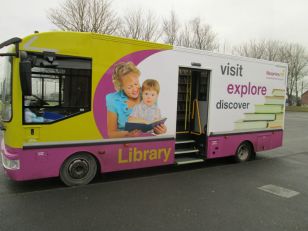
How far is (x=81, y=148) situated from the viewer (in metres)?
5.95

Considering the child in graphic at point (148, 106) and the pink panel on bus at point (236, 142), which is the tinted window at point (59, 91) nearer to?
the child in graphic at point (148, 106)

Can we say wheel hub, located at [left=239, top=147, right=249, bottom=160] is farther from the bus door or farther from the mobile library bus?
the bus door

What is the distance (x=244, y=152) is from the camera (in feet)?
29.9

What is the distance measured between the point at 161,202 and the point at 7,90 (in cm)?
351

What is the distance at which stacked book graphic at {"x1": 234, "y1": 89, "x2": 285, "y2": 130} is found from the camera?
8766 millimetres

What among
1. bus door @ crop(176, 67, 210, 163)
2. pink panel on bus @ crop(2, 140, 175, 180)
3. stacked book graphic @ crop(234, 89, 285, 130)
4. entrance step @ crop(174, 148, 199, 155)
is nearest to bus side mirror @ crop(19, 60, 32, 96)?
pink panel on bus @ crop(2, 140, 175, 180)

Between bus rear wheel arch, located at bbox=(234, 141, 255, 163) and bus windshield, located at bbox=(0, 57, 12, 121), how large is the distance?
6090 mm

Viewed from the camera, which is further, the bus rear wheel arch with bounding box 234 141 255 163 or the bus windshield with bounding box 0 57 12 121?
the bus rear wheel arch with bounding box 234 141 255 163

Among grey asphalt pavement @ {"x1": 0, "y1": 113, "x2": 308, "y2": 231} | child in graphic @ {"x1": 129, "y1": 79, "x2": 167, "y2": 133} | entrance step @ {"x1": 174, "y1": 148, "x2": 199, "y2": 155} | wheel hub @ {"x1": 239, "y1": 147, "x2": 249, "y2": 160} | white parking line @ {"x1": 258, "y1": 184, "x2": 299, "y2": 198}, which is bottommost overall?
white parking line @ {"x1": 258, "y1": 184, "x2": 299, "y2": 198}

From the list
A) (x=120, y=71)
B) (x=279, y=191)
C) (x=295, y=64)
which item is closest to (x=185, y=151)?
(x=279, y=191)

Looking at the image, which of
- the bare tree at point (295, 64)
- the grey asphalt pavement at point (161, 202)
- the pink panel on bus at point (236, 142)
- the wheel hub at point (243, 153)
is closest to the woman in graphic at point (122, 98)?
the grey asphalt pavement at point (161, 202)

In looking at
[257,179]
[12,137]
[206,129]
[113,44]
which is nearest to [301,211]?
[257,179]

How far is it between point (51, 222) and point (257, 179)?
4846 mm

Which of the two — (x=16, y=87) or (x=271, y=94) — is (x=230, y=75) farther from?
(x=16, y=87)
